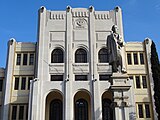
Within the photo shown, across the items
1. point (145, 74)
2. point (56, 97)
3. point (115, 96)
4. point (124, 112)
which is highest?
point (145, 74)

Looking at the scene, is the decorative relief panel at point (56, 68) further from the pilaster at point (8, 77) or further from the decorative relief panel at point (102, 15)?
the decorative relief panel at point (102, 15)

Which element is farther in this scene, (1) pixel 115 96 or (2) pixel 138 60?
(2) pixel 138 60

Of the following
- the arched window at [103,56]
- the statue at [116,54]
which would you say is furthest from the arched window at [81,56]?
the statue at [116,54]

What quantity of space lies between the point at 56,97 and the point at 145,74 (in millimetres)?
11465

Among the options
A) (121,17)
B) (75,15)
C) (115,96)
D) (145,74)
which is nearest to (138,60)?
(145,74)

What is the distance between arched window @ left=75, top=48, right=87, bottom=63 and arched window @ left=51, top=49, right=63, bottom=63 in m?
1.98

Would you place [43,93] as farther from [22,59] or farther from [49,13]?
[49,13]

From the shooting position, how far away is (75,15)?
108ft

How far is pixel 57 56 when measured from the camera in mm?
30984

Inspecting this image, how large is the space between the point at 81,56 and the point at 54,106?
6.93 m

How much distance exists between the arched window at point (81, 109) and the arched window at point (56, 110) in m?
1.87

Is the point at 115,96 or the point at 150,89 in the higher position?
the point at 150,89

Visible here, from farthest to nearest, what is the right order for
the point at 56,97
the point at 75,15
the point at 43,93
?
1. the point at 75,15
2. the point at 56,97
3. the point at 43,93

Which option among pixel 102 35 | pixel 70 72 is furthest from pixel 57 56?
pixel 102 35
